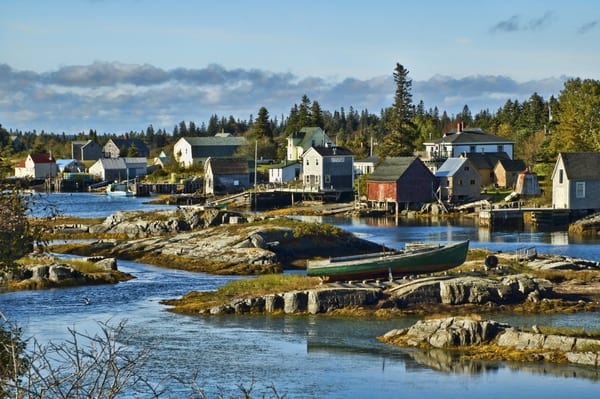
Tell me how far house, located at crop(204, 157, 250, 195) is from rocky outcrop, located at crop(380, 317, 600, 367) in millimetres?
86266

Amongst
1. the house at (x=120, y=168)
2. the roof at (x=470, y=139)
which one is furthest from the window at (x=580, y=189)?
the house at (x=120, y=168)

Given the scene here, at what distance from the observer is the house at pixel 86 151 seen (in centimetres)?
18962

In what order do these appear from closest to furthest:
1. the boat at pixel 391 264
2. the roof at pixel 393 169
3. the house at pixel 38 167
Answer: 1. the boat at pixel 391 264
2. the roof at pixel 393 169
3. the house at pixel 38 167

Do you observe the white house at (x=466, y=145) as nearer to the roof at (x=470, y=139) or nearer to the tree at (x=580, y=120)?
A: the roof at (x=470, y=139)

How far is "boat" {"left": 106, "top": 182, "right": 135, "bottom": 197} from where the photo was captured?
14038 centimetres

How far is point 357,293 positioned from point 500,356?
9.58m

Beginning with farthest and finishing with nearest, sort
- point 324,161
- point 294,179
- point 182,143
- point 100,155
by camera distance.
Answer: point 100,155 → point 182,143 → point 294,179 → point 324,161

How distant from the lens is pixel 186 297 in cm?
4462

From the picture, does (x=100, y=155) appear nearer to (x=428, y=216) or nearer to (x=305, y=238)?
(x=428, y=216)

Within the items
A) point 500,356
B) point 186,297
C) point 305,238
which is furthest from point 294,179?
point 500,356

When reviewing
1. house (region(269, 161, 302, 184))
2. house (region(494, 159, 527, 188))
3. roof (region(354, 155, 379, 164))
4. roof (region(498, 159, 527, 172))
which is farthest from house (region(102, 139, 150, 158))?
roof (region(498, 159, 527, 172))

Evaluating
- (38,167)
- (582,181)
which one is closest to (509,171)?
(582,181)

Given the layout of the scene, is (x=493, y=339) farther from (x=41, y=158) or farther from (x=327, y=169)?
(x=41, y=158)

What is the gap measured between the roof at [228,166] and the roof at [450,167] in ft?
92.5
